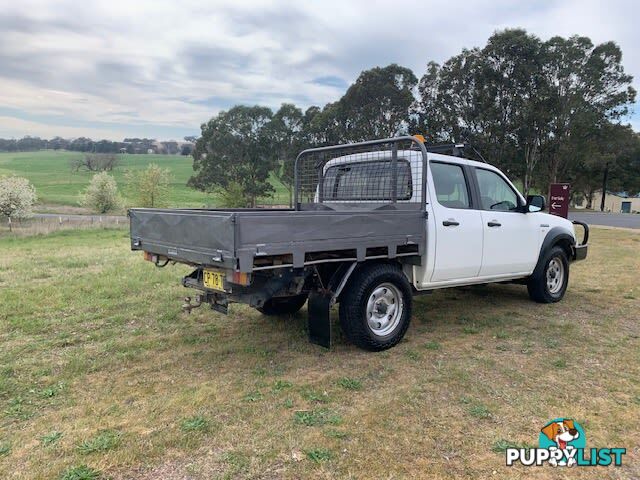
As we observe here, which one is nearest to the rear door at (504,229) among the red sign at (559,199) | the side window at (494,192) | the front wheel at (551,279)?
the side window at (494,192)

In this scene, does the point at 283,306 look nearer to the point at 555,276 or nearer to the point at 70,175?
the point at 555,276

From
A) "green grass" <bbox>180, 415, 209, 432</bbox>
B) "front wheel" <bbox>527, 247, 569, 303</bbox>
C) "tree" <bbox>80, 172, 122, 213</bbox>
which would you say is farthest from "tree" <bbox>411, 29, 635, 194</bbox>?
"tree" <bbox>80, 172, 122, 213</bbox>

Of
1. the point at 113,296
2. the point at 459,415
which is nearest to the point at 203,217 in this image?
the point at 459,415

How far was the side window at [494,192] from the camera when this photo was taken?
559 centimetres

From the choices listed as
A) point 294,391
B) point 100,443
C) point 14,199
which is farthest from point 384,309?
point 14,199

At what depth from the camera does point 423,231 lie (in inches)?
185

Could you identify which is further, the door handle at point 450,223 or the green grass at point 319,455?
the door handle at point 450,223

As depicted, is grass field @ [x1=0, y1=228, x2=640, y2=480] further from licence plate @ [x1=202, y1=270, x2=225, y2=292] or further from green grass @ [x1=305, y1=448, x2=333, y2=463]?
licence plate @ [x1=202, y1=270, x2=225, y2=292]

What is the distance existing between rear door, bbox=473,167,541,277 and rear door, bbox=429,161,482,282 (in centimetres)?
20

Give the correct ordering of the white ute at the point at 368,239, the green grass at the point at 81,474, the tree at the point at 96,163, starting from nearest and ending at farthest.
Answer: the green grass at the point at 81,474 < the white ute at the point at 368,239 < the tree at the point at 96,163

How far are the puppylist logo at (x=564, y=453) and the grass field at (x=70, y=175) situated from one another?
40.9 m

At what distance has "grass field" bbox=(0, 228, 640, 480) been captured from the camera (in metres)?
2.74

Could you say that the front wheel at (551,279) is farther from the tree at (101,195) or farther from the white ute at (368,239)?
the tree at (101,195)

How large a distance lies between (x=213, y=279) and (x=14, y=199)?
3544cm
